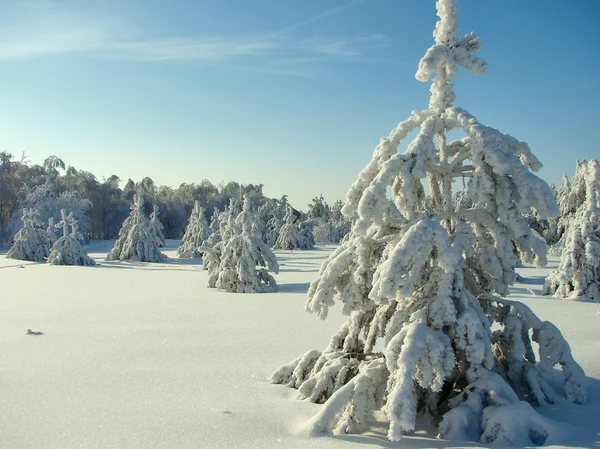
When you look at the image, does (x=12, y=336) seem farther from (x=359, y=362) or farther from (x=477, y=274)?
(x=477, y=274)

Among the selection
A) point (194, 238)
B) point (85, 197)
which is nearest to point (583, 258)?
point (194, 238)

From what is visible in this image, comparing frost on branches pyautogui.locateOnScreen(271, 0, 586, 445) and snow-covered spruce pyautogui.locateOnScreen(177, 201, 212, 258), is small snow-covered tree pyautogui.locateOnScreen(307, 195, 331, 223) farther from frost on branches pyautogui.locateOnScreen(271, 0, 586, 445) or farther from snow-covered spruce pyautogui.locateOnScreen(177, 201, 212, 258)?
frost on branches pyautogui.locateOnScreen(271, 0, 586, 445)

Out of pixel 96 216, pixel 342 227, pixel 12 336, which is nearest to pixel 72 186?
pixel 96 216

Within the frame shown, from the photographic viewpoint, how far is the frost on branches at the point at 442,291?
3943 mm

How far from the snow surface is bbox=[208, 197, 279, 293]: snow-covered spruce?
132 cm

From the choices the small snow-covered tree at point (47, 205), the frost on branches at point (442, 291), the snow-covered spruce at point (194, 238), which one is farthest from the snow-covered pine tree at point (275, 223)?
the frost on branches at point (442, 291)

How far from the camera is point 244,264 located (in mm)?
14750

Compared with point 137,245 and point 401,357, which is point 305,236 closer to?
point 137,245

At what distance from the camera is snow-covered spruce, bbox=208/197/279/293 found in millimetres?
14758

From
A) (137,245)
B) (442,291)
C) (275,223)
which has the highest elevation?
(275,223)

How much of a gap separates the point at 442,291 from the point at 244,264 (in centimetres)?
1093

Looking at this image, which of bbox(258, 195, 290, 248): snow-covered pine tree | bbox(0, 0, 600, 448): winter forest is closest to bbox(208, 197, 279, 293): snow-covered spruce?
bbox(0, 0, 600, 448): winter forest

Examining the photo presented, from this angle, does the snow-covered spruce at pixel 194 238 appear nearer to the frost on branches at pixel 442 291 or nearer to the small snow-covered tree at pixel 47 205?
the small snow-covered tree at pixel 47 205

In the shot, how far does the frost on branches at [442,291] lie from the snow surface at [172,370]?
313mm
